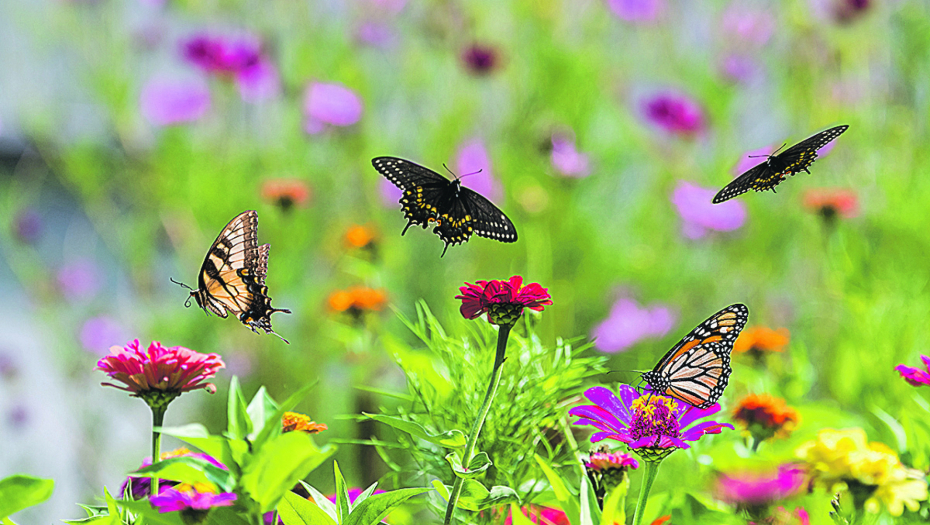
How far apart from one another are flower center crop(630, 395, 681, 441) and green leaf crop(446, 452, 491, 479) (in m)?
0.05

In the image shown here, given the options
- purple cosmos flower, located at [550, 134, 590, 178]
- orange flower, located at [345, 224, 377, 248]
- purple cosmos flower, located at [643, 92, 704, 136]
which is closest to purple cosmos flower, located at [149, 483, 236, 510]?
orange flower, located at [345, 224, 377, 248]

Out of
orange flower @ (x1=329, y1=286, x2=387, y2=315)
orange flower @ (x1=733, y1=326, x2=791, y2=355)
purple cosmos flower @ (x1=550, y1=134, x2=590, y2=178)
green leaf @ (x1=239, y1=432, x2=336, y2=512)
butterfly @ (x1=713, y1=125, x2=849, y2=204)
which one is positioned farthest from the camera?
purple cosmos flower @ (x1=550, y1=134, x2=590, y2=178)

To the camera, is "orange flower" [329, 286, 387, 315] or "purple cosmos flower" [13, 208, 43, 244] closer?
"orange flower" [329, 286, 387, 315]

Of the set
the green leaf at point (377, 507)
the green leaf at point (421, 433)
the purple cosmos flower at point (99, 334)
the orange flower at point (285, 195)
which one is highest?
the purple cosmos flower at point (99, 334)

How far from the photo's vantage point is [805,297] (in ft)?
3.73

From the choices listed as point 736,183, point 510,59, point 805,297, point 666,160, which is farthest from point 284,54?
point 736,183

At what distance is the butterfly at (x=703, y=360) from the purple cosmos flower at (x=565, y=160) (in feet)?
1.75

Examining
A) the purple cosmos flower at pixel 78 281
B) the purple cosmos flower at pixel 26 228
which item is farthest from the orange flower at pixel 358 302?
the purple cosmos flower at pixel 78 281

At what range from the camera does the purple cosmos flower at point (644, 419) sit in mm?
246

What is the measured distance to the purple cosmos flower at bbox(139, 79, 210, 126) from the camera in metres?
1.16

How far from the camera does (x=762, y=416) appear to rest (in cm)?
36

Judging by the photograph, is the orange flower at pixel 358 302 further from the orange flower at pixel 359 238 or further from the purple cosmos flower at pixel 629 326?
the purple cosmos flower at pixel 629 326

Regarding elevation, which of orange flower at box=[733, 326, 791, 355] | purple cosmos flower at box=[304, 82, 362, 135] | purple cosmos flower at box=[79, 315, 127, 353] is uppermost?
purple cosmos flower at box=[304, 82, 362, 135]

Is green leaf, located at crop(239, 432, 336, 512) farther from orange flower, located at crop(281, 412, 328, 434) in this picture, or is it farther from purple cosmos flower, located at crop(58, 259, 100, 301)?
purple cosmos flower, located at crop(58, 259, 100, 301)
